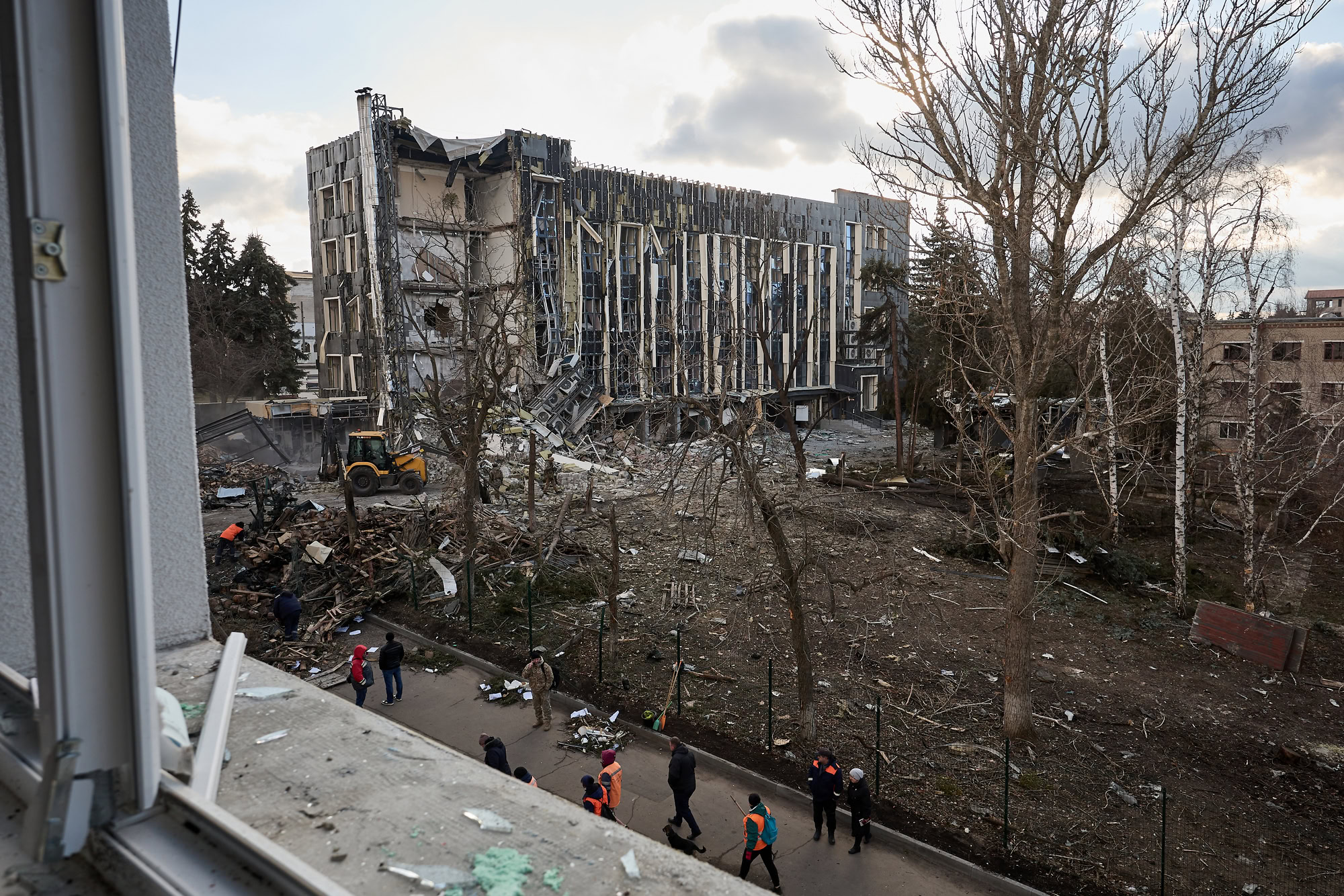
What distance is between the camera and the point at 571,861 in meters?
2.07

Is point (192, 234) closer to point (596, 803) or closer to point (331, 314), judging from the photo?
point (331, 314)

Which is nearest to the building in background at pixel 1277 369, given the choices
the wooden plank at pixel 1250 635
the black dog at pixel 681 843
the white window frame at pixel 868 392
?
the wooden plank at pixel 1250 635

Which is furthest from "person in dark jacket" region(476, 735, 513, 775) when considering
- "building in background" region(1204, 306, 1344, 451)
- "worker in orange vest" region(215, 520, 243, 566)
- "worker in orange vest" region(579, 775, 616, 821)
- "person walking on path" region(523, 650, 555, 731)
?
"building in background" region(1204, 306, 1344, 451)

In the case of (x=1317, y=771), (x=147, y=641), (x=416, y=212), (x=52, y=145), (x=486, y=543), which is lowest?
(x=1317, y=771)

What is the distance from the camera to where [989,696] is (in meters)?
11.4

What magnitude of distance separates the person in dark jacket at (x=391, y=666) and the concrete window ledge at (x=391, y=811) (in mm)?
8858

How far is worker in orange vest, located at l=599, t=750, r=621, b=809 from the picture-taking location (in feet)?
25.6

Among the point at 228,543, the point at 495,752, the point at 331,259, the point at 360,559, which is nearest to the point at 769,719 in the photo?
the point at 495,752

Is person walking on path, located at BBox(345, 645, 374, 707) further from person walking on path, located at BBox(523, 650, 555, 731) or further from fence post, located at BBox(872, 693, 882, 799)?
fence post, located at BBox(872, 693, 882, 799)

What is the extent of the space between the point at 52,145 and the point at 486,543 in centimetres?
1656

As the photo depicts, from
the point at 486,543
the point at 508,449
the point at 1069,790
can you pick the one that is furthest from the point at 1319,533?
the point at 508,449

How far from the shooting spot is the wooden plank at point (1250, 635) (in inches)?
496

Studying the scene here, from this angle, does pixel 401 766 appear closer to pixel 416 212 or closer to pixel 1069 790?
pixel 1069 790

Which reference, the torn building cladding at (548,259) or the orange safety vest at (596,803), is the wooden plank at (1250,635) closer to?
the orange safety vest at (596,803)
